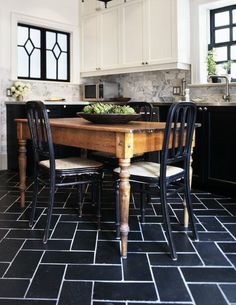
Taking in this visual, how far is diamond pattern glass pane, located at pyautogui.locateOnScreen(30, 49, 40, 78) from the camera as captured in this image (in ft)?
17.6

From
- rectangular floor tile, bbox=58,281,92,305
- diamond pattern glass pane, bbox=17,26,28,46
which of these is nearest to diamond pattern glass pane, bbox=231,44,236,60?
diamond pattern glass pane, bbox=17,26,28,46

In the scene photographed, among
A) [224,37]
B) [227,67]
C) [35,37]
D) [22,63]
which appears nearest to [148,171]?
[227,67]

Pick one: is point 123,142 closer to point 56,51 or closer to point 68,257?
point 68,257

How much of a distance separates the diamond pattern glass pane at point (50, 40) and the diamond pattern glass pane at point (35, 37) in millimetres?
162

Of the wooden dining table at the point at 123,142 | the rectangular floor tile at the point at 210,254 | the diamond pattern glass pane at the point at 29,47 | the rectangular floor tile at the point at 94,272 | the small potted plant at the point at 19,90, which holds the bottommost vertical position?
the rectangular floor tile at the point at 94,272

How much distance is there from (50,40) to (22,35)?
1.66 ft

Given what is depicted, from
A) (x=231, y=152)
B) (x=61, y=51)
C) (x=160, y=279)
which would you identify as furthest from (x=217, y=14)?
(x=160, y=279)

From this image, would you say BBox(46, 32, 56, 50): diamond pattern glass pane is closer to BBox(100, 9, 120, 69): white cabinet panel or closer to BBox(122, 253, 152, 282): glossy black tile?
BBox(100, 9, 120, 69): white cabinet panel

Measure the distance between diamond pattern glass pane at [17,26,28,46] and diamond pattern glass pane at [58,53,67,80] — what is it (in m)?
0.69

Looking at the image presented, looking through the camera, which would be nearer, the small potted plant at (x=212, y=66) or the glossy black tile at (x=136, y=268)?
the glossy black tile at (x=136, y=268)

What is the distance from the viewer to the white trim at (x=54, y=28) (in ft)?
16.4

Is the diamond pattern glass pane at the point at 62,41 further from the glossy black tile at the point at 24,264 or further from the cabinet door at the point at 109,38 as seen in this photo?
the glossy black tile at the point at 24,264

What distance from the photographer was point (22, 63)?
5238 mm

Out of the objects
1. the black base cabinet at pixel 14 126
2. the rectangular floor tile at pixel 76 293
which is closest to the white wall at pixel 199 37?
the black base cabinet at pixel 14 126
